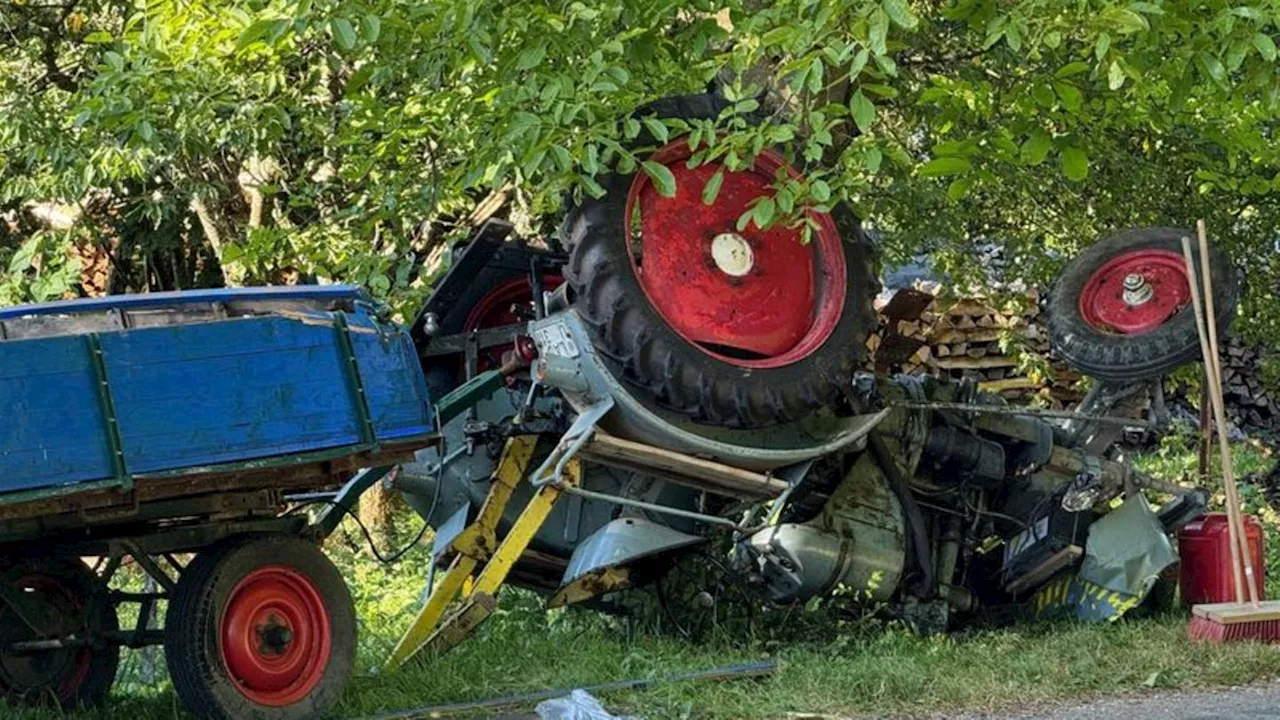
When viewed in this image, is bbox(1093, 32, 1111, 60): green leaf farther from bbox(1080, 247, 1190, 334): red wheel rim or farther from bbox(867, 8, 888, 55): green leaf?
bbox(1080, 247, 1190, 334): red wheel rim

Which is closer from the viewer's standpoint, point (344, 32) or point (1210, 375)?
point (344, 32)

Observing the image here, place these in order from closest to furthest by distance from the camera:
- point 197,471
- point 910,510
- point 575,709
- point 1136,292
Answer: point 197,471 → point 575,709 → point 910,510 → point 1136,292

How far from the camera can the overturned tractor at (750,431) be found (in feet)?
25.2

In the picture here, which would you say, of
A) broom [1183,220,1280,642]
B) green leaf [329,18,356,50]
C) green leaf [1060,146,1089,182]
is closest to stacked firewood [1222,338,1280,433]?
broom [1183,220,1280,642]

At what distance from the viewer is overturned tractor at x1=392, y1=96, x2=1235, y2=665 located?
7.69 metres

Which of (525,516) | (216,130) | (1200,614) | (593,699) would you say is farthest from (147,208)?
(1200,614)

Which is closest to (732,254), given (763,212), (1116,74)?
(763,212)

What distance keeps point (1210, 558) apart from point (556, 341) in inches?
147

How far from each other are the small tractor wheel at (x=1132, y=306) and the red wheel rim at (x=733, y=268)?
1506 mm

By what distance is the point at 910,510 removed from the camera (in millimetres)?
8625

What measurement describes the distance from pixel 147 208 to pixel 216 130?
3.50m

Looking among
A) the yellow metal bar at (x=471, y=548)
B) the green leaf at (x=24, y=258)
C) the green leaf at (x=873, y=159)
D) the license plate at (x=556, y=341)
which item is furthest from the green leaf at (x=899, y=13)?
the green leaf at (x=24, y=258)

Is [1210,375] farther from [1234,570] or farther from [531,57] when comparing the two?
[531,57]

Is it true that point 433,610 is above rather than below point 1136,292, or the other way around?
below
